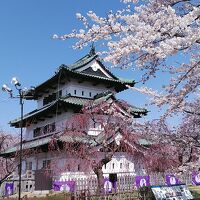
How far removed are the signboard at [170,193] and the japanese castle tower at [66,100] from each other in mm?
10837

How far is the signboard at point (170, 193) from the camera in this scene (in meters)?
15.3

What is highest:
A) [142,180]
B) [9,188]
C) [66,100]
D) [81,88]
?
[81,88]

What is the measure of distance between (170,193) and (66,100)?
1454 cm

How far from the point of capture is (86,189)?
52.5 feet

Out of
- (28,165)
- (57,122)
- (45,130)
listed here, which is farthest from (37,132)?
(57,122)

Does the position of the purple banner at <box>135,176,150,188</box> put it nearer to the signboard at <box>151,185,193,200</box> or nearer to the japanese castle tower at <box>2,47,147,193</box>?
the signboard at <box>151,185,193,200</box>

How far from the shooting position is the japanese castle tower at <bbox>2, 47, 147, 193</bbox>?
28172 millimetres

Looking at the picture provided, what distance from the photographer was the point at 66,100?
28000 millimetres

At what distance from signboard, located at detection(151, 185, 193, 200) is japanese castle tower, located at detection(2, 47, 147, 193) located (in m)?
10.8

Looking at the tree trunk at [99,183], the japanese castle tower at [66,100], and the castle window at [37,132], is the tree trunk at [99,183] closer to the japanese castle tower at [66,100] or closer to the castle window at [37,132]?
the japanese castle tower at [66,100]

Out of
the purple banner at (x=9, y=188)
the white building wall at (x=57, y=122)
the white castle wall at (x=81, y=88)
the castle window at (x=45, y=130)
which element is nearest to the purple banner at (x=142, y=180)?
the white building wall at (x=57, y=122)

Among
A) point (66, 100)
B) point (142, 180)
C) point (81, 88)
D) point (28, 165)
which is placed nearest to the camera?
point (142, 180)

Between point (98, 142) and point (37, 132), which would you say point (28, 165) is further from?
point (98, 142)

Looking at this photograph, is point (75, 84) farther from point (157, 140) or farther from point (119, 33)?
point (119, 33)
